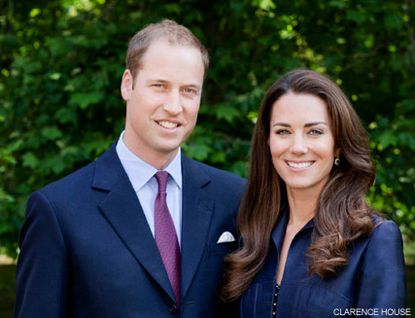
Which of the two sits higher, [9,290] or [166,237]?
[166,237]

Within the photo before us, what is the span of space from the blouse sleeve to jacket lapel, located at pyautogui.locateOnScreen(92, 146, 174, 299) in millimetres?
779

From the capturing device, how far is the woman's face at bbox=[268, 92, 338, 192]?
3.48 m

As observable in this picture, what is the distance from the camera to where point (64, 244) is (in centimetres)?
336

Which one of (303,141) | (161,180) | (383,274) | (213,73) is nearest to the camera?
(383,274)

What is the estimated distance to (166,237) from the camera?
3.53 metres

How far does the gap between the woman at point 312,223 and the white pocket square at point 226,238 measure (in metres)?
0.06

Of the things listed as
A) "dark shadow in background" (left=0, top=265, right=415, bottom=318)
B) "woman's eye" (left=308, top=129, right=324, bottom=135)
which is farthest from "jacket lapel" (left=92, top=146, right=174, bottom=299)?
"dark shadow in background" (left=0, top=265, right=415, bottom=318)

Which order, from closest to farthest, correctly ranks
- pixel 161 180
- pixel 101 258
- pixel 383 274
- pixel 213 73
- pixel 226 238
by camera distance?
pixel 383 274 < pixel 101 258 < pixel 161 180 < pixel 226 238 < pixel 213 73

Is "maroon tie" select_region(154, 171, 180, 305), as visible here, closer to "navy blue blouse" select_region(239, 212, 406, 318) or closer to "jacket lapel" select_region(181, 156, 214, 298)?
"jacket lapel" select_region(181, 156, 214, 298)

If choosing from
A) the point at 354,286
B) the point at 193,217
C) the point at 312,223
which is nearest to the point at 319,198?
the point at 312,223

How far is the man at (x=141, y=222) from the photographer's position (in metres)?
3.36

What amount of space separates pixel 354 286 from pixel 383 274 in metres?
0.14

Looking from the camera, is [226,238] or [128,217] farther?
[226,238]

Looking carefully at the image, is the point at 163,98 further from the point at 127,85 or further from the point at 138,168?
the point at 138,168
